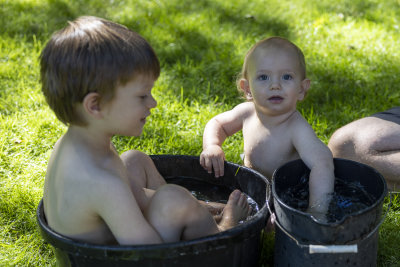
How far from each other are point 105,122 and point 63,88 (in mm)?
201

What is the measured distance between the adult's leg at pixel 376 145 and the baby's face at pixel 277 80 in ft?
1.62

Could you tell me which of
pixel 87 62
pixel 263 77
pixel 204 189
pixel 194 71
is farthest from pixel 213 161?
pixel 194 71

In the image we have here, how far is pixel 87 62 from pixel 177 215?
2.18ft

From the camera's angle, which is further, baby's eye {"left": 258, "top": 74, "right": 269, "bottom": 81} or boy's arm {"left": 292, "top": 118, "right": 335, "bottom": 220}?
baby's eye {"left": 258, "top": 74, "right": 269, "bottom": 81}

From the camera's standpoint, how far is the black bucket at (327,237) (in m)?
1.83

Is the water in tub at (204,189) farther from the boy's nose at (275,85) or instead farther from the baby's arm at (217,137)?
the boy's nose at (275,85)

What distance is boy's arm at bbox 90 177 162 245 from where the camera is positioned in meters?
1.84

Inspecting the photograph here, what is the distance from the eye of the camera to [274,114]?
8.62 feet

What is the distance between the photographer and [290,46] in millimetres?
2582

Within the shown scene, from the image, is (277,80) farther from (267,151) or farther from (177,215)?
(177,215)

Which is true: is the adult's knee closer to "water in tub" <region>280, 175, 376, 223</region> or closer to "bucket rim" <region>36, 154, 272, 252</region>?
"water in tub" <region>280, 175, 376, 223</region>

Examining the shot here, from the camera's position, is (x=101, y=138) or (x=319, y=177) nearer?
(x=101, y=138)

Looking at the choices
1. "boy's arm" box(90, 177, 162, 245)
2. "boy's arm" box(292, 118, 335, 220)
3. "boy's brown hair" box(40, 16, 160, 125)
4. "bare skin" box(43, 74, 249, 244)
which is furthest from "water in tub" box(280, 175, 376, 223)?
"boy's brown hair" box(40, 16, 160, 125)

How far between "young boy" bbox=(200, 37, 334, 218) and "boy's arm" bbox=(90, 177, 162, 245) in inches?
32.6
